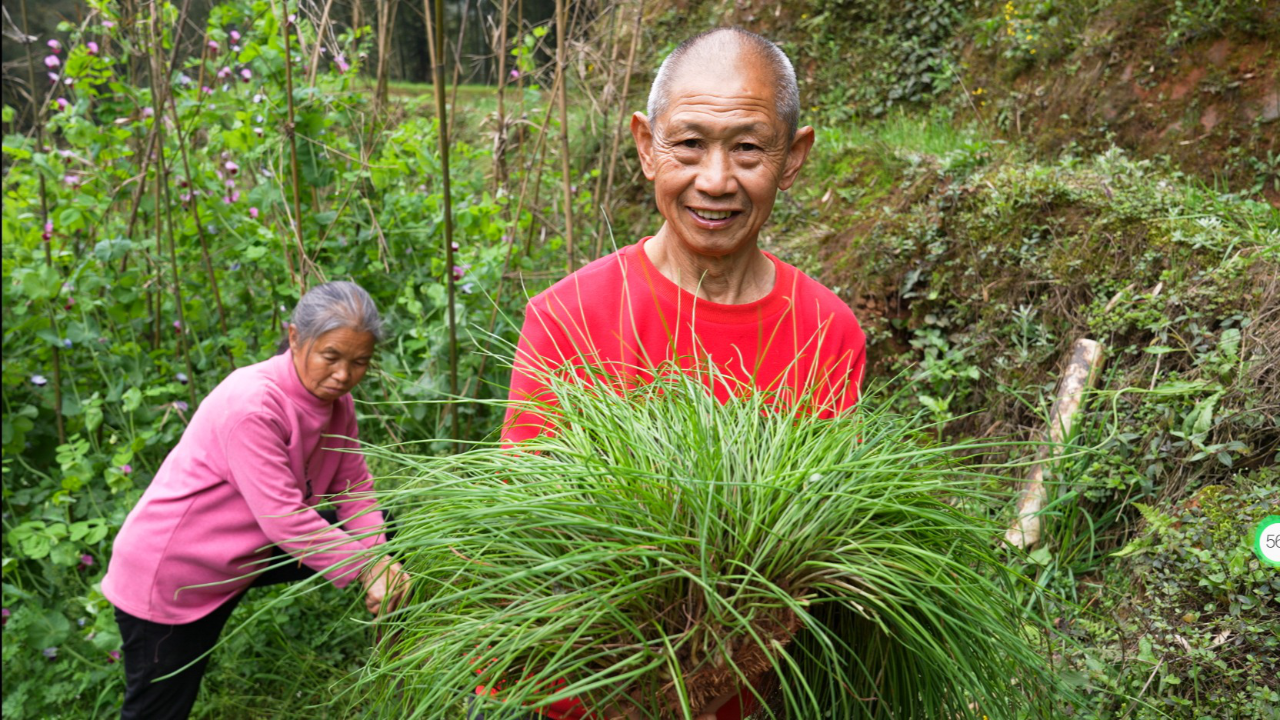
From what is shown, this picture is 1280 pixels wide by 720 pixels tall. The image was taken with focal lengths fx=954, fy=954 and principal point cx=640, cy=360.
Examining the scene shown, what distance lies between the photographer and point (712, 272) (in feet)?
6.16

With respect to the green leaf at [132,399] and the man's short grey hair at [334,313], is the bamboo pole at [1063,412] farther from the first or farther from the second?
the green leaf at [132,399]

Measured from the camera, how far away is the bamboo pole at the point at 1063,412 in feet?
9.49

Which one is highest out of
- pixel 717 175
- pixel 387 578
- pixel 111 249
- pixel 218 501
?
pixel 717 175

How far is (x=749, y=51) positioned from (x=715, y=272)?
42cm

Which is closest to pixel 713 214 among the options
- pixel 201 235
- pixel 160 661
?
pixel 160 661

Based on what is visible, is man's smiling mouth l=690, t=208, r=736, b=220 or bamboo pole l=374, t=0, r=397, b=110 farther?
bamboo pole l=374, t=0, r=397, b=110

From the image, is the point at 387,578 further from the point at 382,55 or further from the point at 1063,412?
the point at 382,55

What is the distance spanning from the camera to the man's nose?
1.73 metres

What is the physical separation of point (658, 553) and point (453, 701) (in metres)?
0.33

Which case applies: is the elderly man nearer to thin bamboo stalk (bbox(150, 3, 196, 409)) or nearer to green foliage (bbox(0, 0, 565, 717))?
green foliage (bbox(0, 0, 565, 717))

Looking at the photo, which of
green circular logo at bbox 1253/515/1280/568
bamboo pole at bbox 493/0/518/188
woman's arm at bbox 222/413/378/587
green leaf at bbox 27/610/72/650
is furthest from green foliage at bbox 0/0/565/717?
green circular logo at bbox 1253/515/1280/568

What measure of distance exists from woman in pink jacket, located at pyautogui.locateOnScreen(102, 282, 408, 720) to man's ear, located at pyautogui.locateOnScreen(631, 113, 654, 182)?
1199 millimetres

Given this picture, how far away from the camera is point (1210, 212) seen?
3.30 metres

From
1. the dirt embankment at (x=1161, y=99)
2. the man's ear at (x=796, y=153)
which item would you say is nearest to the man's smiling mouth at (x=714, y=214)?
the man's ear at (x=796, y=153)
